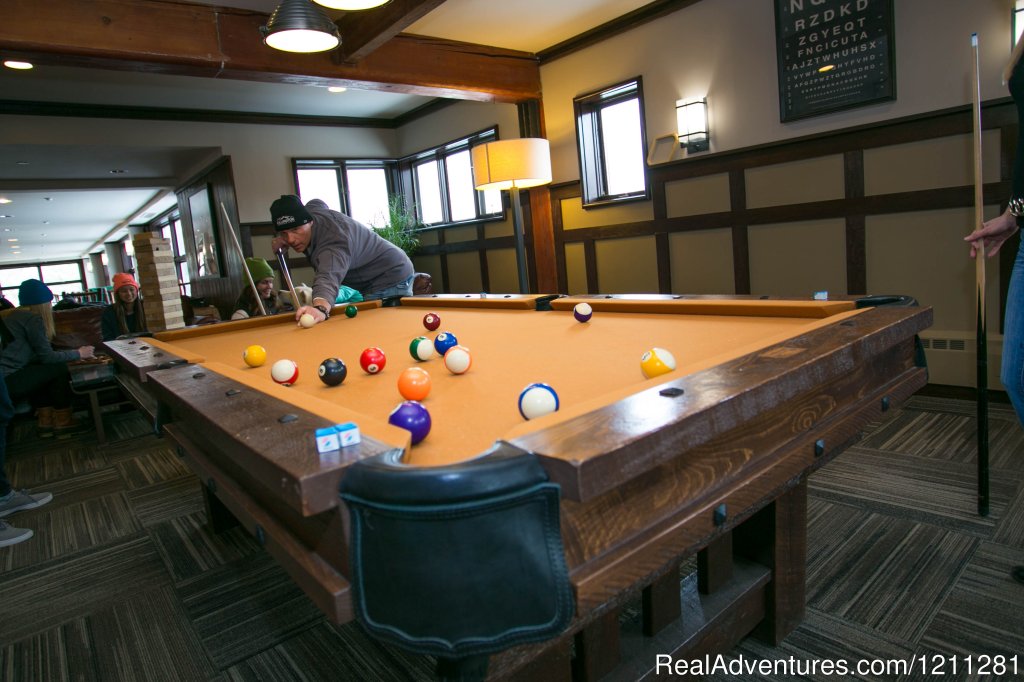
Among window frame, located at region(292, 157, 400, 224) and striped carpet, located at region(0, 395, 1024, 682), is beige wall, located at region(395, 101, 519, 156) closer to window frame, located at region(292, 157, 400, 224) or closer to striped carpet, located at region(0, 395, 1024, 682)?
window frame, located at region(292, 157, 400, 224)

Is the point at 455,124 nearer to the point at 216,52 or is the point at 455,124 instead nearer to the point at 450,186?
the point at 450,186

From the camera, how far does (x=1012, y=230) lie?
1.65 m

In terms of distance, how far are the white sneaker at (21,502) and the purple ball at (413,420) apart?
2936 millimetres

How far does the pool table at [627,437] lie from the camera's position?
784 mm

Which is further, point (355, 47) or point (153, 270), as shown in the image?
point (153, 270)

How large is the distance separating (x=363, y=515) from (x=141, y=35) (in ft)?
13.9

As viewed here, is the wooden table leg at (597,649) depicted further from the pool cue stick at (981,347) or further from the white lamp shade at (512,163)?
the white lamp shade at (512,163)

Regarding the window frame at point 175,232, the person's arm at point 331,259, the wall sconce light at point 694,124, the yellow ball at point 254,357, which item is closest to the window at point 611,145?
the wall sconce light at point 694,124

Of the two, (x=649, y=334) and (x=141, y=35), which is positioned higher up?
(x=141, y=35)

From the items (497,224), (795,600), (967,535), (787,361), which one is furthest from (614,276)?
(787,361)

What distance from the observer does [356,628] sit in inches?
71.0

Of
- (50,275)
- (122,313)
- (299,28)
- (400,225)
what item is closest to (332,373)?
(299,28)

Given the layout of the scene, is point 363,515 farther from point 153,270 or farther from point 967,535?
point 153,270

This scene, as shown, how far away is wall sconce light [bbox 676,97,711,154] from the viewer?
440 centimetres
